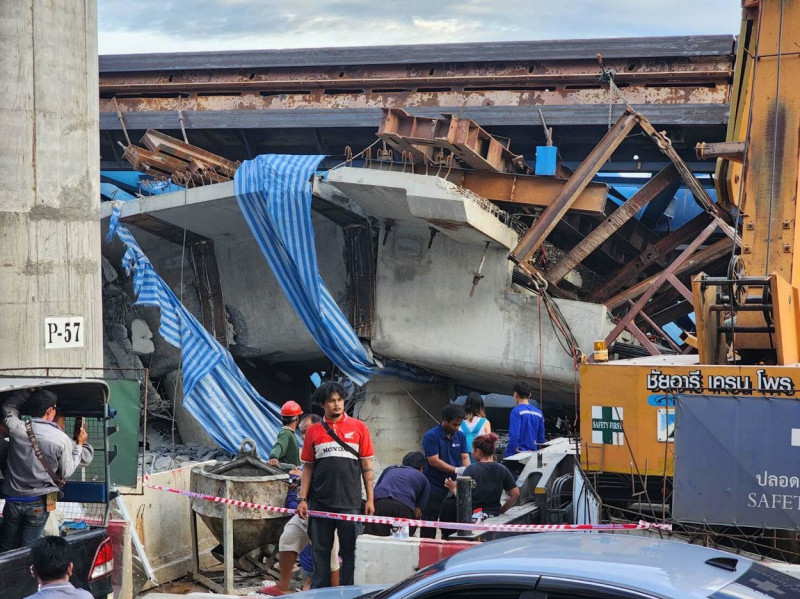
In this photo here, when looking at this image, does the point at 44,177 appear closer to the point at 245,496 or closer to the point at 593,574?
the point at 245,496

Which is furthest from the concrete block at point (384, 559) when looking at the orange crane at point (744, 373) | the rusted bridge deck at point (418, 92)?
the rusted bridge deck at point (418, 92)

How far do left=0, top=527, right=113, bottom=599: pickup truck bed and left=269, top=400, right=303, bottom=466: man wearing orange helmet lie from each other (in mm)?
3795

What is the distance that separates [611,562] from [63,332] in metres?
8.61

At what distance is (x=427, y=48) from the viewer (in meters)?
17.2

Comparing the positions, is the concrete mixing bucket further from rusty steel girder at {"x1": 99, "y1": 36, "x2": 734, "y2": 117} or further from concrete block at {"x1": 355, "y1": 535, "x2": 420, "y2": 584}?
rusty steel girder at {"x1": 99, "y1": 36, "x2": 734, "y2": 117}

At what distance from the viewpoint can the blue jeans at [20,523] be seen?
7.26 meters

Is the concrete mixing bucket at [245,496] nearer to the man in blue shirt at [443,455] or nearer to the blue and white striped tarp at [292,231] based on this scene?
the man in blue shirt at [443,455]

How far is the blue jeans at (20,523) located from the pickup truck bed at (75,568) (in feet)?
2.12

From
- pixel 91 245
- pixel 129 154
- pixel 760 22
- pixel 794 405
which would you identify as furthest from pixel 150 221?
pixel 794 405

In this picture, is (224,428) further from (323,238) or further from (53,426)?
(53,426)

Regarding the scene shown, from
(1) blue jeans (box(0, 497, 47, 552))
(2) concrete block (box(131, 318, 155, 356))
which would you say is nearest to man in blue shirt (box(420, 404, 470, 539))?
(1) blue jeans (box(0, 497, 47, 552))

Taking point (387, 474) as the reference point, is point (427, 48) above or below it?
above

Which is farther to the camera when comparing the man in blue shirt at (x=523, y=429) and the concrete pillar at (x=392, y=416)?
the concrete pillar at (x=392, y=416)

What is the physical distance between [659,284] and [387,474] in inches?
251
